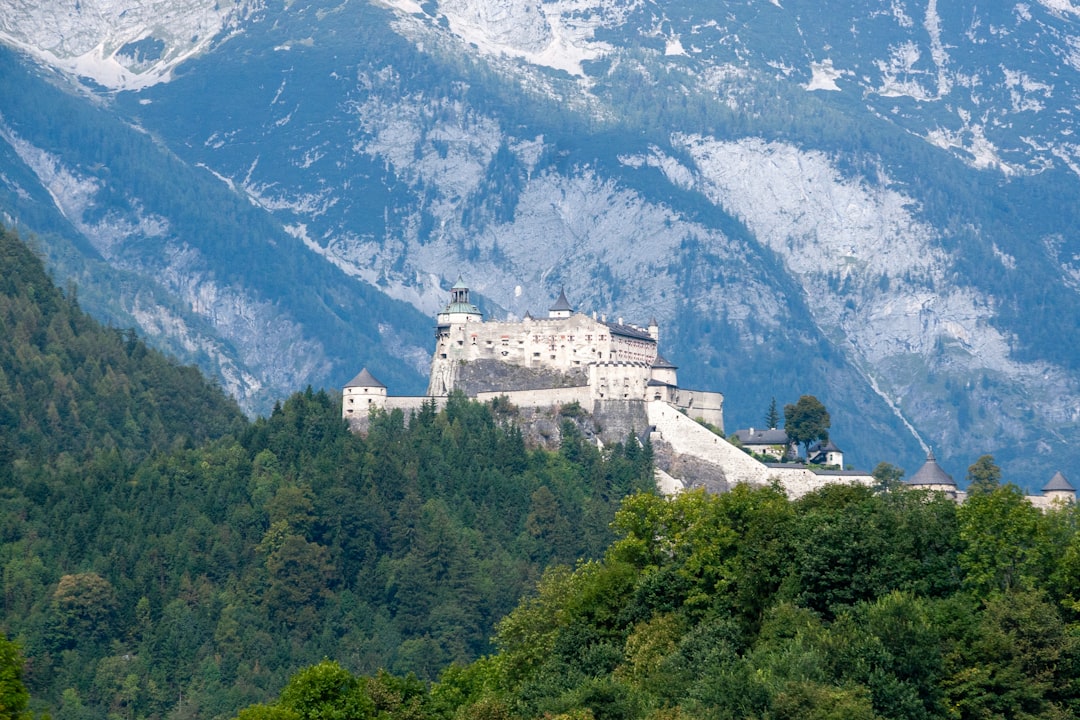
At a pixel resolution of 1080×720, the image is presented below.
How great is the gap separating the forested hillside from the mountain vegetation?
47.9 metres

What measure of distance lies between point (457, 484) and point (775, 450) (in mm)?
21352

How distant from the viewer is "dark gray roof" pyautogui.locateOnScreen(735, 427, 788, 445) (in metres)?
163

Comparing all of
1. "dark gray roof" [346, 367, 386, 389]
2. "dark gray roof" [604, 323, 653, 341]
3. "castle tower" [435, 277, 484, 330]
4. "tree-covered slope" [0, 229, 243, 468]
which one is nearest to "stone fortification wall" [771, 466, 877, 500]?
"dark gray roof" [604, 323, 653, 341]

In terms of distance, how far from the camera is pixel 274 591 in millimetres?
150625

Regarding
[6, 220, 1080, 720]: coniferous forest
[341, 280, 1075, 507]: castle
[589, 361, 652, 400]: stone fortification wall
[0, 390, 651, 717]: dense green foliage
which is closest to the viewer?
[6, 220, 1080, 720]: coniferous forest

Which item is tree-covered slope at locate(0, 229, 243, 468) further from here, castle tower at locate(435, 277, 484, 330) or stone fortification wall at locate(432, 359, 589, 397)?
stone fortification wall at locate(432, 359, 589, 397)

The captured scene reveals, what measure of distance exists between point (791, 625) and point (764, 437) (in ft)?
274

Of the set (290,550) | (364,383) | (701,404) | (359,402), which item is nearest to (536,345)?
(364,383)

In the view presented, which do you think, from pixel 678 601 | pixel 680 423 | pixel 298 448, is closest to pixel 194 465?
pixel 298 448

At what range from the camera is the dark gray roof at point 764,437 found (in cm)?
16312

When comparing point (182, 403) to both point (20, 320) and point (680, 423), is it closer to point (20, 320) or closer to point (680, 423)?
point (20, 320)

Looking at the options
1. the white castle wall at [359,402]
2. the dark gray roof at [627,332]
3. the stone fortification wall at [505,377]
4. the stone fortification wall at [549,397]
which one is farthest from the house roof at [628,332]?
the white castle wall at [359,402]

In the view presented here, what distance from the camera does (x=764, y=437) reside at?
164 metres

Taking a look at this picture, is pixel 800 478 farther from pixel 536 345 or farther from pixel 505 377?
pixel 505 377
